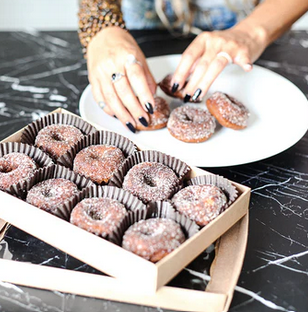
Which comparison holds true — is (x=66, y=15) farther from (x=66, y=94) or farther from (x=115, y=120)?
(x=115, y=120)

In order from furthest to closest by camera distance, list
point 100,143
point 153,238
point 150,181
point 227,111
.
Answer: point 227,111 → point 100,143 → point 150,181 → point 153,238

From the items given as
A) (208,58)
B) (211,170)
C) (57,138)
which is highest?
(208,58)

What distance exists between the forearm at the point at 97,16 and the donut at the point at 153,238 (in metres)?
1.01

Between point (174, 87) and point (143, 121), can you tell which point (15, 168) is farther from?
point (174, 87)

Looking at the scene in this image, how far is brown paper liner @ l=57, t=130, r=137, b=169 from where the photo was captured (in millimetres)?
1213

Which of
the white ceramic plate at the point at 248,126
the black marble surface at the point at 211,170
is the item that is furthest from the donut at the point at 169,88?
the black marble surface at the point at 211,170

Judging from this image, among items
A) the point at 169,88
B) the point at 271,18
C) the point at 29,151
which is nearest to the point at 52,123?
the point at 29,151

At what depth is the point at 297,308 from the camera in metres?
0.97

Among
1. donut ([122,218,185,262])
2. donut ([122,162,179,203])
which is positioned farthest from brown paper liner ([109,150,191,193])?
donut ([122,218,185,262])

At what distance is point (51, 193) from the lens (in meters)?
1.07

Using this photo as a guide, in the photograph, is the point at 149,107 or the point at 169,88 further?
the point at 169,88

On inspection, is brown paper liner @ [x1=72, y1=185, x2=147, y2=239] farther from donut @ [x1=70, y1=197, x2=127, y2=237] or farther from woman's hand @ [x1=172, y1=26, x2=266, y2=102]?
woman's hand @ [x1=172, y1=26, x2=266, y2=102]

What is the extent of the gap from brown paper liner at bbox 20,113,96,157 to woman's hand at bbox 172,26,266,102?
40cm

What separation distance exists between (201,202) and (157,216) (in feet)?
0.34
